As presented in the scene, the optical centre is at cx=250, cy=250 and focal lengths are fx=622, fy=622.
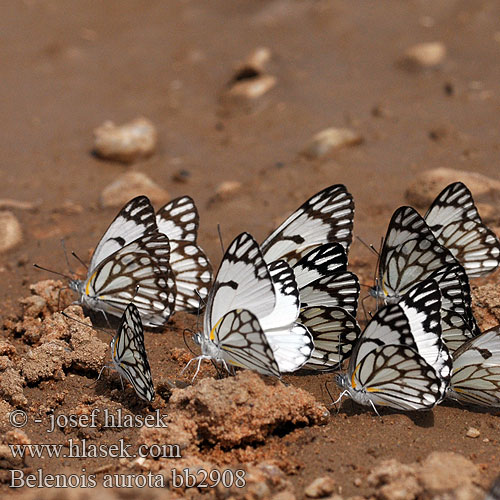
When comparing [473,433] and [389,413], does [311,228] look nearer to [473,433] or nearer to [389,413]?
[389,413]

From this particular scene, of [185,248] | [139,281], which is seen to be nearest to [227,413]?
[139,281]

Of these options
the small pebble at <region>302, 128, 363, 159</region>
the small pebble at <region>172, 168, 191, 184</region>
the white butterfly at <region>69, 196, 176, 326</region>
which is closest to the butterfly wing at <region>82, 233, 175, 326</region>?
the white butterfly at <region>69, 196, 176, 326</region>

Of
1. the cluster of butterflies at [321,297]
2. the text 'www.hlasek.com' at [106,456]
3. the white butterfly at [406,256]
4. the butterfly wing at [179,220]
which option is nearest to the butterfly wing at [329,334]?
the cluster of butterflies at [321,297]

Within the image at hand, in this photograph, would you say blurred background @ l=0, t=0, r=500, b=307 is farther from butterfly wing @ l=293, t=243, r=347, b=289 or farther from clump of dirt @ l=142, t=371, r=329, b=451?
clump of dirt @ l=142, t=371, r=329, b=451

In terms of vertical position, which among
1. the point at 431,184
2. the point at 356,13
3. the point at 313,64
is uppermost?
the point at 356,13

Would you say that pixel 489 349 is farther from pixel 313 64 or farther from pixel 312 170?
pixel 313 64

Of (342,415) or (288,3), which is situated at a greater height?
(288,3)

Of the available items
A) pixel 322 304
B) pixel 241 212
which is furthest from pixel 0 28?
pixel 322 304
